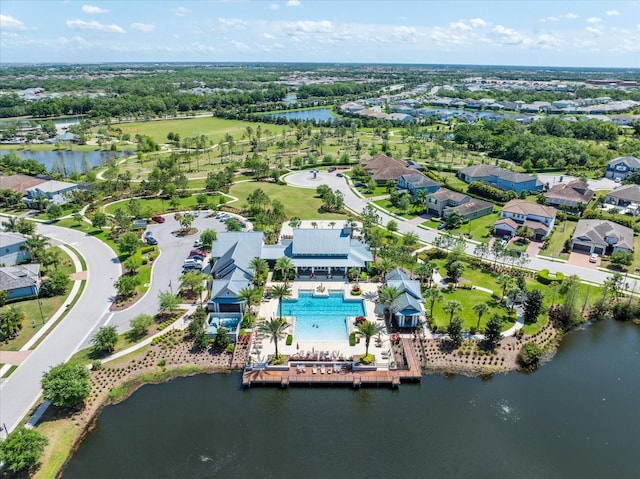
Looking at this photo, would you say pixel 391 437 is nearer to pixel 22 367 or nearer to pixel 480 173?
pixel 22 367

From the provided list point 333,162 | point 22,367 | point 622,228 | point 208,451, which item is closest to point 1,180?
point 22,367

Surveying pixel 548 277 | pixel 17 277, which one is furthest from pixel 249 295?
pixel 548 277

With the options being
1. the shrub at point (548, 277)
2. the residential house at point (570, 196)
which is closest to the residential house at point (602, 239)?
the shrub at point (548, 277)

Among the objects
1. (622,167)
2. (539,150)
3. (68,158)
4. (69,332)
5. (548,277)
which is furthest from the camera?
(68,158)

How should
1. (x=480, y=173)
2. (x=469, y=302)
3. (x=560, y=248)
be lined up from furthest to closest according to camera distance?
(x=480, y=173) → (x=560, y=248) → (x=469, y=302)

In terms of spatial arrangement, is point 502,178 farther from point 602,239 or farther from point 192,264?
point 192,264

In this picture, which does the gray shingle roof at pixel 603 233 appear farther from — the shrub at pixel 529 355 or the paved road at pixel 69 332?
the paved road at pixel 69 332

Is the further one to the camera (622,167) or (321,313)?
(622,167)

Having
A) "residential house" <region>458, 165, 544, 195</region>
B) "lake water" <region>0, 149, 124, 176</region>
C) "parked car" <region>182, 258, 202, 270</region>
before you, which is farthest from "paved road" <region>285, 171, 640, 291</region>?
"lake water" <region>0, 149, 124, 176</region>
